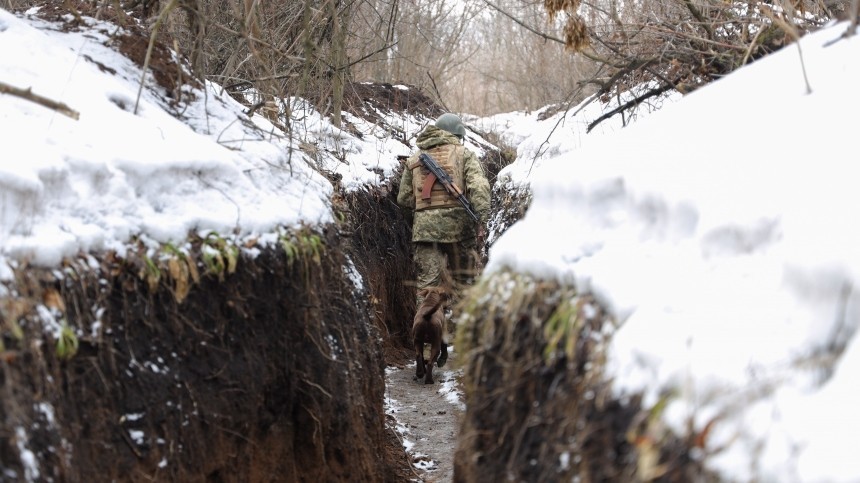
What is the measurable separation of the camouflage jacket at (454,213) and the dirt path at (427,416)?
51.9 inches

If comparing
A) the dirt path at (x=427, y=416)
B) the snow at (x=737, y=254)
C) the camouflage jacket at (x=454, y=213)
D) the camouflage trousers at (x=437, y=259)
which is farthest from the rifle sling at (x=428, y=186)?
the snow at (x=737, y=254)

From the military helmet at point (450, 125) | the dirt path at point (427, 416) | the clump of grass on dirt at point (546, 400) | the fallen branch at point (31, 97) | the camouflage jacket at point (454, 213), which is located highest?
the military helmet at point (450, 125)

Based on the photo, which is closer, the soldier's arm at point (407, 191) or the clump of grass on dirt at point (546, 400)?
the clump of grass on dirt at point (546, 400)

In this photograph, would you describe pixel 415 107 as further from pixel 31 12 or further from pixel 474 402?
pixel 474 402

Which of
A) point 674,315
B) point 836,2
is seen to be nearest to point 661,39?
point 836,2

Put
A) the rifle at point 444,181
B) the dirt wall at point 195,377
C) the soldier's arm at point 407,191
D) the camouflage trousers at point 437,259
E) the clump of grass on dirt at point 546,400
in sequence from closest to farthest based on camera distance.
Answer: the clump of grass on dirt at point 546,400 → the dirt wall at point 195,377 → the rifle at point 444,181 → the camouflage trousers at point 437,259 → the soldier's arm at point 407,191

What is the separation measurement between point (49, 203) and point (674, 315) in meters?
2.57

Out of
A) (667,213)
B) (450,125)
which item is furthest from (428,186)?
(667,213)

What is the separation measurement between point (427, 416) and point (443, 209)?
6.46ft

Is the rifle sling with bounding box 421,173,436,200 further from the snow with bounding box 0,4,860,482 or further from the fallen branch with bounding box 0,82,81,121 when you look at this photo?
the fallen branch with bounding box 0,82,81,121

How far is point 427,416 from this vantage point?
277 inches

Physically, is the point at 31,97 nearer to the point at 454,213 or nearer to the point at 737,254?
the point at 737,254

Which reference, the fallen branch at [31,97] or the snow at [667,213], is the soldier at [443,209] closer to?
the snow at [667,213]

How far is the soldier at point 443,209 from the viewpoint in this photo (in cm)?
778
